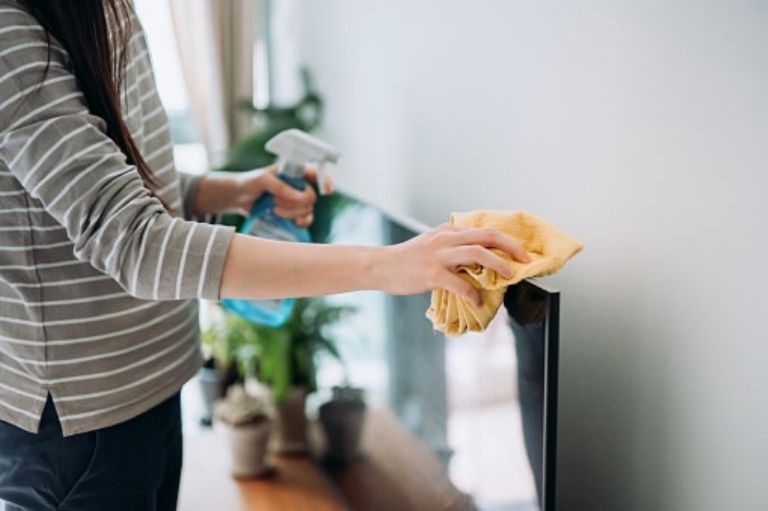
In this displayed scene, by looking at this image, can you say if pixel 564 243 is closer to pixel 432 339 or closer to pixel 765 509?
pixel 765 509

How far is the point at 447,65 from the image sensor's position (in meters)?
1.65

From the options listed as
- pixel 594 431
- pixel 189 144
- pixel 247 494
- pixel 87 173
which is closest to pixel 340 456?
pixel 247 494

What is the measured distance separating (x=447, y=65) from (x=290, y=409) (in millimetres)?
1044

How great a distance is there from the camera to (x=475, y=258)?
92 centimetres

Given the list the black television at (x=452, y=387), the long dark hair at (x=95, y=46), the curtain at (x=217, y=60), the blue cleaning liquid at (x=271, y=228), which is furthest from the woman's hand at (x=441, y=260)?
the curtain at (x=217, y=60)

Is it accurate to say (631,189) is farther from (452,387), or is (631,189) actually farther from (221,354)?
(221,354)

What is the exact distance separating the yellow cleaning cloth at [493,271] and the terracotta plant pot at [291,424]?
1279 millimetres

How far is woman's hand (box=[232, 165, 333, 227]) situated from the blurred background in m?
0.29

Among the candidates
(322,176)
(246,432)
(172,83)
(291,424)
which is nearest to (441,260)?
(322,176)

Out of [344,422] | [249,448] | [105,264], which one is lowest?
[249,448]

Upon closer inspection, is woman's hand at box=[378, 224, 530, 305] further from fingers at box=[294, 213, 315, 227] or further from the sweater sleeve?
fingers at box=[294, 213, 315, 227]

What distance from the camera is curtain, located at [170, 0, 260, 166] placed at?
272cm

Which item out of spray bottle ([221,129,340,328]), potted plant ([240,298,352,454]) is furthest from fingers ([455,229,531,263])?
potted plant ([240,298,352,454])

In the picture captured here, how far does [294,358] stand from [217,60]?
1.01m
